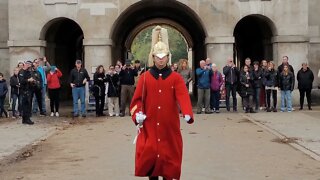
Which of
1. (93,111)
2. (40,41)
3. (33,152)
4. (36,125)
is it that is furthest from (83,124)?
(40,41)

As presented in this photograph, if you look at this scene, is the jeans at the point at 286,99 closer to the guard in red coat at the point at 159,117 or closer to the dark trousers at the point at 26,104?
the dark trousers at the point at 26,104

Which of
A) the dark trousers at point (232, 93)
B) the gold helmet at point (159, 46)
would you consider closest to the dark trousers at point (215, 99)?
the dark trousers at point (232, 93)

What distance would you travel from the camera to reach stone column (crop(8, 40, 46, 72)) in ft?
71.8

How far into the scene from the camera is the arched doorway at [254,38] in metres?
23.4

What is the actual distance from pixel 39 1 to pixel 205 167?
48.5 ft

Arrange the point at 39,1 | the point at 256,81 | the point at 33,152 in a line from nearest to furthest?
1. the point at 33,152
2. the point at 256,81
3. the point at 39,1

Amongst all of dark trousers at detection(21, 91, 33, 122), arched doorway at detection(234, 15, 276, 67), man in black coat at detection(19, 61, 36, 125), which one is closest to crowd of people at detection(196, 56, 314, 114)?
arched doorway at detection(234, 15, 276, 67)

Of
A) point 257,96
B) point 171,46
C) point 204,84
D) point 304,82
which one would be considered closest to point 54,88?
point 204,84

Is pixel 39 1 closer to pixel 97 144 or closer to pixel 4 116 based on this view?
pixel 4 116

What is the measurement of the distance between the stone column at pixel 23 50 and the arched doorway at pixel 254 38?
8.55 meters

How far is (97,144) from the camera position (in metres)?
11.8

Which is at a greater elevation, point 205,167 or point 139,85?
point 139,85

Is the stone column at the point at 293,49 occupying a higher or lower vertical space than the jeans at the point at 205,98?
higher

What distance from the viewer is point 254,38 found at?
27.1 m
